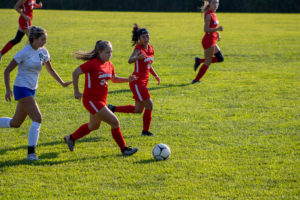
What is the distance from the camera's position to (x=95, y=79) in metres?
6.01

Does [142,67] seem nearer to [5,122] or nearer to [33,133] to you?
[33,133]

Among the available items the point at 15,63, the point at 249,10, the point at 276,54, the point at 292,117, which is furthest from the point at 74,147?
the point at 249,10

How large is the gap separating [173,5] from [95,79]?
47.5 meters

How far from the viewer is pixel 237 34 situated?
24906 mm

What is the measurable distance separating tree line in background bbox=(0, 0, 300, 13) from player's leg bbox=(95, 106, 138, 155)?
145ft

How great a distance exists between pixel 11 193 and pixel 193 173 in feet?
7.46

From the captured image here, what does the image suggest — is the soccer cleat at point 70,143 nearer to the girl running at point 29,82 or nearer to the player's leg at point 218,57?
the girl running at point 29,82

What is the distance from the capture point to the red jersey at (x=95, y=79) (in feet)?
19.6

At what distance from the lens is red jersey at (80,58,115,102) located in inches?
235

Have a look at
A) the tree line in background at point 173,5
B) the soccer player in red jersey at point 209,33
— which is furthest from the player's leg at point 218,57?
the tree line in background at point 173,5

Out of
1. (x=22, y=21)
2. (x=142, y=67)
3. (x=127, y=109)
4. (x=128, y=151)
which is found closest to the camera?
(x=128, y=151)

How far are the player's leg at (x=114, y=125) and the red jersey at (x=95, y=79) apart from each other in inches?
8.1

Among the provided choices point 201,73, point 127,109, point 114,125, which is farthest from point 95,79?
point 201,73

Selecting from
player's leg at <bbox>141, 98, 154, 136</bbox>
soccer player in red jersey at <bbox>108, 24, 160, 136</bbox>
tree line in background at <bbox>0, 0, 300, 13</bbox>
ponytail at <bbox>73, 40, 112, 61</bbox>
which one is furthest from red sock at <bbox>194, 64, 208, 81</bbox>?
tree line in background at <bbox>0, 0, 300, 13</bbox>
